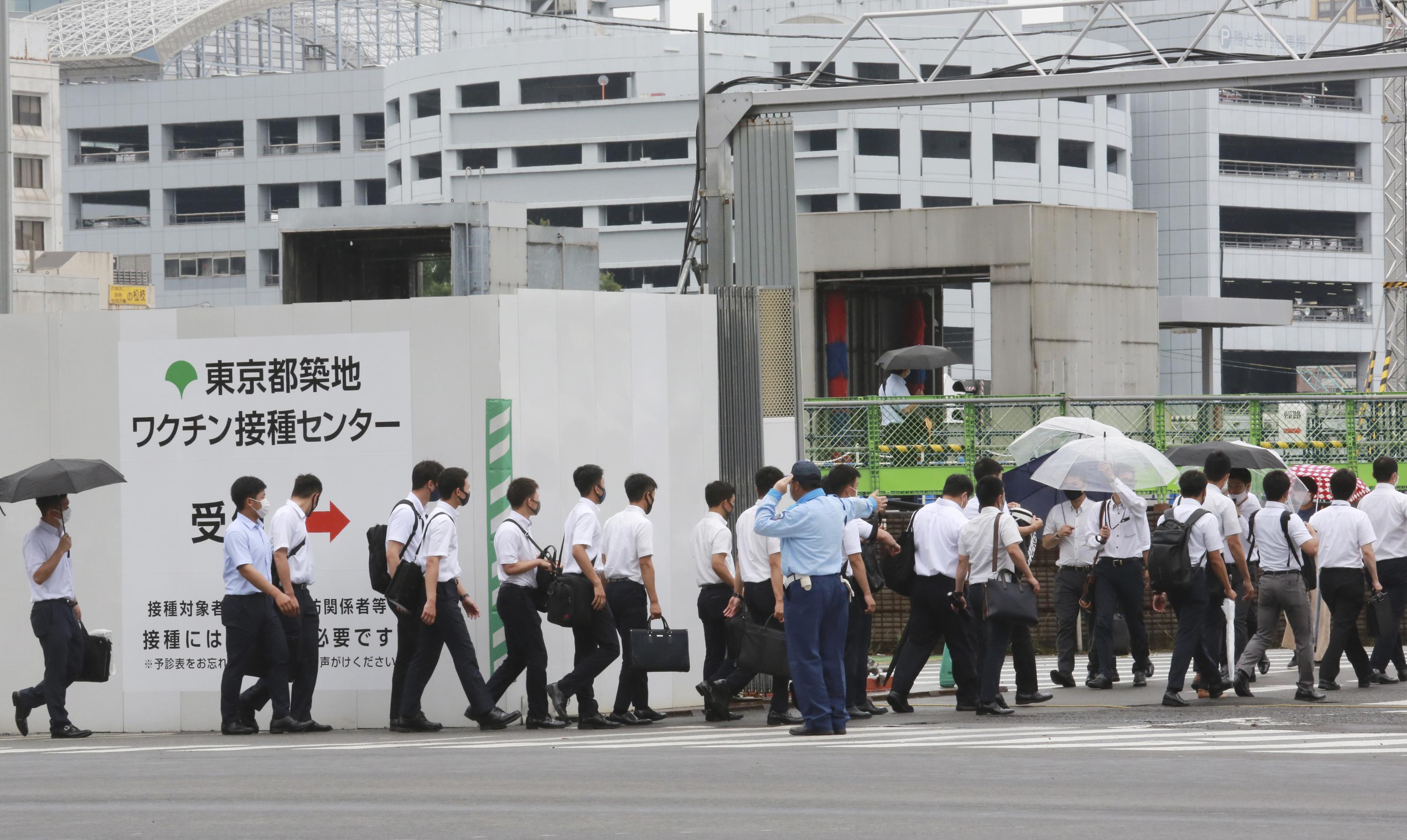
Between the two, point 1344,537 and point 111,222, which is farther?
point 111,222

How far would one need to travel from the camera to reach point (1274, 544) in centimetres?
1370

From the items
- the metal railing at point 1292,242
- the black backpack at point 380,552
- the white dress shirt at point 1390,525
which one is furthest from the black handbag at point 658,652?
the metal railing at point 1292,242

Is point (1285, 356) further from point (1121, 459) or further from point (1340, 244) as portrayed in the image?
point (1121, 459)

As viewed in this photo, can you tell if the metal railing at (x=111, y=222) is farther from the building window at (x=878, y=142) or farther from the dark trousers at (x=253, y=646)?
the dark trousers at (x=253, y=646)

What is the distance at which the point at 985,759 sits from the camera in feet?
34.0

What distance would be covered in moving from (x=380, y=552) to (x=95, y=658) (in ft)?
7.21

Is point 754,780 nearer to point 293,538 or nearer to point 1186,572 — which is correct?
point 293,538

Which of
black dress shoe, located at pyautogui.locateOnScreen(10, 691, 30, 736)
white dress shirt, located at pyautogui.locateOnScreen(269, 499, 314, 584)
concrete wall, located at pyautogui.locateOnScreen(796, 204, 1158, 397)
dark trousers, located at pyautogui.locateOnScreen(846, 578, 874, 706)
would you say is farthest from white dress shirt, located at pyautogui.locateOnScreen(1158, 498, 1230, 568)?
concrete wall, located at pyautogui.locateOnScreen(796, 204, 1158, 397)

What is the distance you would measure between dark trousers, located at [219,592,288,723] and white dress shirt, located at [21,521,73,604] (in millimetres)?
1222

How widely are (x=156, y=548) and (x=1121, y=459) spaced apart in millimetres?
7370

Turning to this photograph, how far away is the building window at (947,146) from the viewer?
83.5 metres

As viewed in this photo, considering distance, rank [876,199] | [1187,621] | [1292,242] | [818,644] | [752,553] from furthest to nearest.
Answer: [1292,242], [876,199], [1187,621], [752,553], [818,644]

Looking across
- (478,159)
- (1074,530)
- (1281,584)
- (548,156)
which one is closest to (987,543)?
(1074,530)

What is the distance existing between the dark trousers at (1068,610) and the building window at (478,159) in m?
77.6
